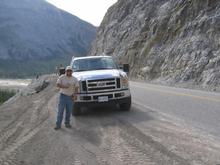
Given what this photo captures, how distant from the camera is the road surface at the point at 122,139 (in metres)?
8.93

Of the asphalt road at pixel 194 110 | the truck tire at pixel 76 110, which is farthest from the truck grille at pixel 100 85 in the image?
the asphalt road at pixel 194 110

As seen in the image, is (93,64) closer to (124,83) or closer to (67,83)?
(124,83)

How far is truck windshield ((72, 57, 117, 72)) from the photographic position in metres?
17.1

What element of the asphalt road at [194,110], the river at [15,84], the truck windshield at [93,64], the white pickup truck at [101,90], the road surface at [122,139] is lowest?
the river at [15,84]

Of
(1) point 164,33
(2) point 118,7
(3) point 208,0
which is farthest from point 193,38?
(2) point 118,7

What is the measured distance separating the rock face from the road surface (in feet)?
52.3

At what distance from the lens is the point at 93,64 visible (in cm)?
Answer: 1727

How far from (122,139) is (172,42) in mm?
35698

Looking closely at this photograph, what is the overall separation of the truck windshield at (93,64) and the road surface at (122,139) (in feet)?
5.29

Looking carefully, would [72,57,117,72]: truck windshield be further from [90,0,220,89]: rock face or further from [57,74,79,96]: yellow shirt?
[90,0,220,89]: rock face

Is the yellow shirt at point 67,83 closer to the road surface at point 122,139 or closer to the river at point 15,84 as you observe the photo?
the road surface at point 122,139

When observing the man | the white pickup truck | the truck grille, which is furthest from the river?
the man

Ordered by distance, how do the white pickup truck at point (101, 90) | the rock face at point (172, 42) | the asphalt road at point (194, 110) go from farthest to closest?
the rock face at point (172, 42)
the white pickup truck at point (101, 90)
the asphalt road at point (194, 110)

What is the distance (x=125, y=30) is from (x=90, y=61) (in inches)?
2050
